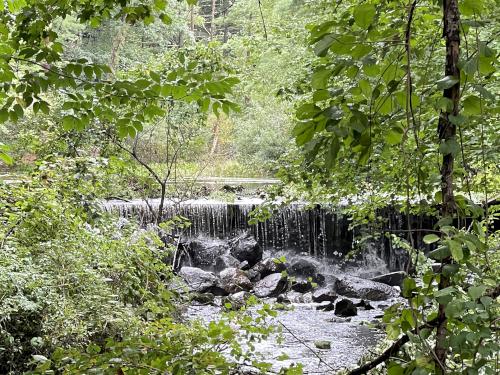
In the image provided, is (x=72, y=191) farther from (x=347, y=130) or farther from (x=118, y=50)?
(x=118, y=50)

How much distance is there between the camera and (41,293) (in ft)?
12.6

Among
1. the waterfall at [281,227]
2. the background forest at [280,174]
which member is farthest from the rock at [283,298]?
the waterfall at [281,227]

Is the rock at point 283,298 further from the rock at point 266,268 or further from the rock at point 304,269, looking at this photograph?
the rock at point 304,269

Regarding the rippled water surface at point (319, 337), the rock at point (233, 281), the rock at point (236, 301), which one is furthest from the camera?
the rock at point (233, 281)

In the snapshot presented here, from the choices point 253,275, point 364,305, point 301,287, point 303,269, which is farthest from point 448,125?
point 303,269

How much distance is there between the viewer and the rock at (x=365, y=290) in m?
10.0

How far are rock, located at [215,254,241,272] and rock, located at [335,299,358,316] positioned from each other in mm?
3141

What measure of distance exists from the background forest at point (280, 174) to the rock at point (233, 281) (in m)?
3.26

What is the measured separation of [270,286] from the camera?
1024cm

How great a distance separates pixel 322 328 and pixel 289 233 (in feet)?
17.7

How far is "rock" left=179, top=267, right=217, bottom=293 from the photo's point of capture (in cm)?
995

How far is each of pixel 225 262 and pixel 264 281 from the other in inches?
58.4

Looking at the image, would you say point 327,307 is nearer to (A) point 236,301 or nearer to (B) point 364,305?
(B) point 364,305

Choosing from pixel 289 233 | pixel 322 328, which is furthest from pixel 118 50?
pixel 322 328
